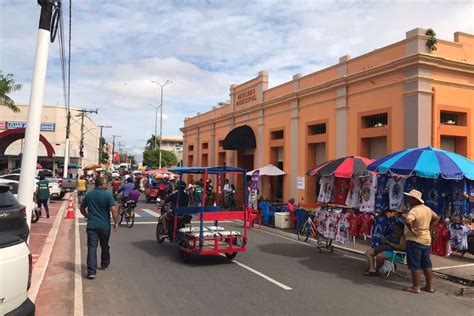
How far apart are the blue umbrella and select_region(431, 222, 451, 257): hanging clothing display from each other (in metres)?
1.10

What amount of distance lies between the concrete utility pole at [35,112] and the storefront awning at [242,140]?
16.9m

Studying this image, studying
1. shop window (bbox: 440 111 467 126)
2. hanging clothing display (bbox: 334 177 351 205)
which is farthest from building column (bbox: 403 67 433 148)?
hanging clothing display (bbox: 334 177 351 205)

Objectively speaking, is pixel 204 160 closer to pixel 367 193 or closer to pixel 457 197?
pixel 367 193

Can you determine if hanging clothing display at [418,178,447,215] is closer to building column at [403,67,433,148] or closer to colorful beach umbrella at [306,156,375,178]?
colorful beach umbrella at [306,156,375,178]

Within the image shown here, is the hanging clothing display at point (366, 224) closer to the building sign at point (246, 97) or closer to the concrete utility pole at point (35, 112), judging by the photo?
the concrete utility pole at point (35, 112)

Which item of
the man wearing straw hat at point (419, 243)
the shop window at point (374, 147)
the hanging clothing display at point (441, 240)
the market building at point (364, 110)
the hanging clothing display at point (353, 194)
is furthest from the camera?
the shop window at point (374, 147)

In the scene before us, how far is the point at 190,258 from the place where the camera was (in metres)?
10.2

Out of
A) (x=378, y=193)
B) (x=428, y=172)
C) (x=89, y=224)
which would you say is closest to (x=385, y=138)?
(x=378, y=193)

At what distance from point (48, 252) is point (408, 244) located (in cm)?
786

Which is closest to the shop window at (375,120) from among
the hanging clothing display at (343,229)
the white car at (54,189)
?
the hanging clothing display at (343,229)

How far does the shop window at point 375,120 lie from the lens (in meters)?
16.3

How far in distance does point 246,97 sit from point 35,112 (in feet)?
61.3

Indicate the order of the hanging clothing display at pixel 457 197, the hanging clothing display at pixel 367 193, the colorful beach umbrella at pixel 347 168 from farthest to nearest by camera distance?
the colorful beach umbrella at pixel 347 168 < the hanging clothing display at pixel 367 193 < the hanging clothing display at pixel 457 197

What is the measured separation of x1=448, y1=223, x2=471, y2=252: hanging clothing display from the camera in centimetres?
861
